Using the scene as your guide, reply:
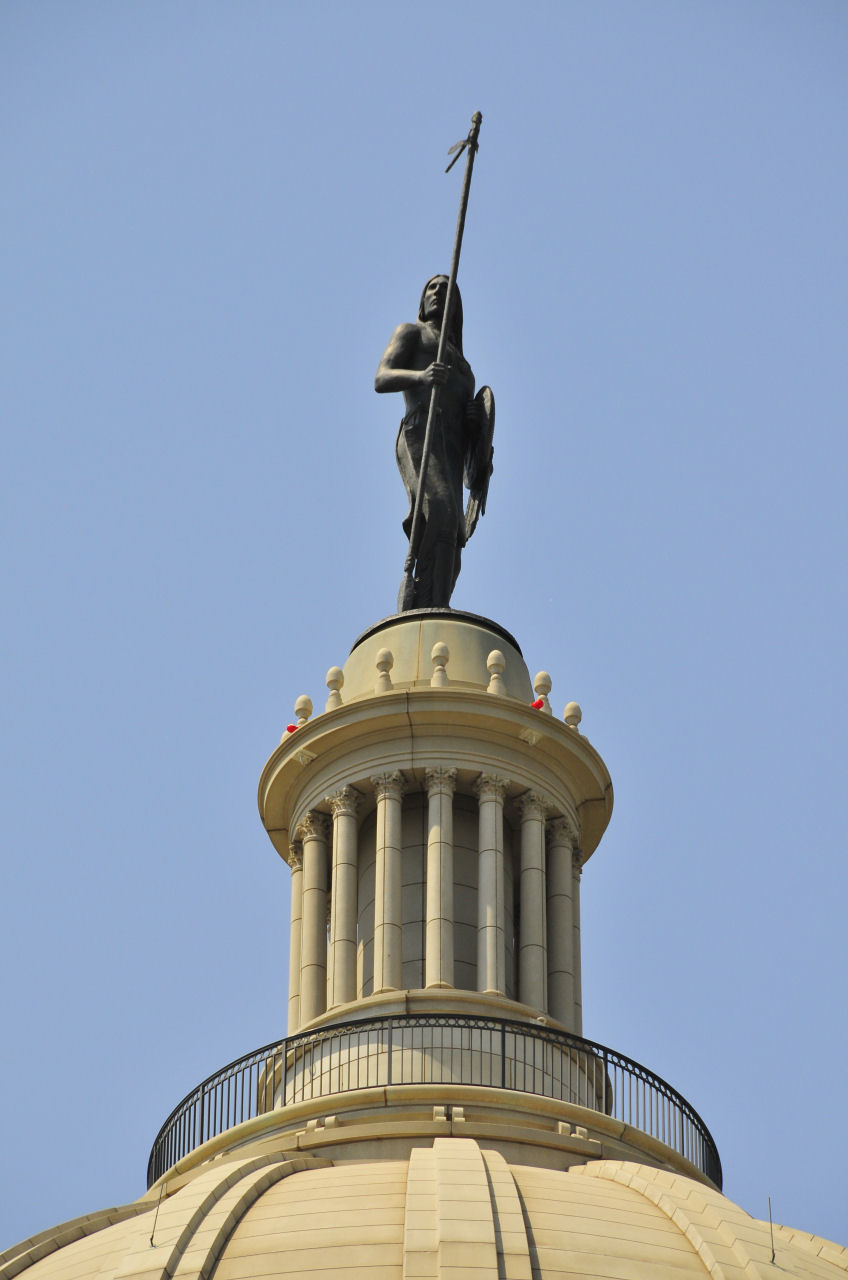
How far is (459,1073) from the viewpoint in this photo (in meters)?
43.1

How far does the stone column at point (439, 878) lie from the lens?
4497cm

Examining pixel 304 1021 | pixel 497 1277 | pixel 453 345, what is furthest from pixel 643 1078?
pixel 453 345

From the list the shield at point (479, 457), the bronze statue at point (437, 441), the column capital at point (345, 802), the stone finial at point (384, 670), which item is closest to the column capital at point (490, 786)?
the column capital at point (345, 802)

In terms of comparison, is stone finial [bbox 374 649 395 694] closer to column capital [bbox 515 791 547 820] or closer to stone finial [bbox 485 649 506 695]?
stone finial [bbox 485 649 506 695]

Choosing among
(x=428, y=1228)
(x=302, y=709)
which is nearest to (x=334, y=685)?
(x=302, y=709)

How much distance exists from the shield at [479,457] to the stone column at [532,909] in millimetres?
6717

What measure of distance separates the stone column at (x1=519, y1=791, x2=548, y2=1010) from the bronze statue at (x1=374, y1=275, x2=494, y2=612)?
492 centimetres

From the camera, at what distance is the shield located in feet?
172

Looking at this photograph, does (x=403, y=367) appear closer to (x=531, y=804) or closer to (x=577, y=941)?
(x=531, y=804)

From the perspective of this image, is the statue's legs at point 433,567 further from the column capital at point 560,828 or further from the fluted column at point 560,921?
the fluted column at point 560,921

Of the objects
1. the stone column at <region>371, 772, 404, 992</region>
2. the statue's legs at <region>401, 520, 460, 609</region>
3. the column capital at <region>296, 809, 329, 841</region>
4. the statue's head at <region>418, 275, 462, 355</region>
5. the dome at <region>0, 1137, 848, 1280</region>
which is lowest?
the dome at <region>0, 1137, 848, 1280</region>

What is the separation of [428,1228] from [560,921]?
36.5ft

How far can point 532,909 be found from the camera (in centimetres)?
4650

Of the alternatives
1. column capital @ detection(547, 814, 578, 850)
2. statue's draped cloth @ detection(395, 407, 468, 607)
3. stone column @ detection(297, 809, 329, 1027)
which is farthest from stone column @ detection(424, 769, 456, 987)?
statue's draped cloth @ detection(395, 407, 468, 607)
